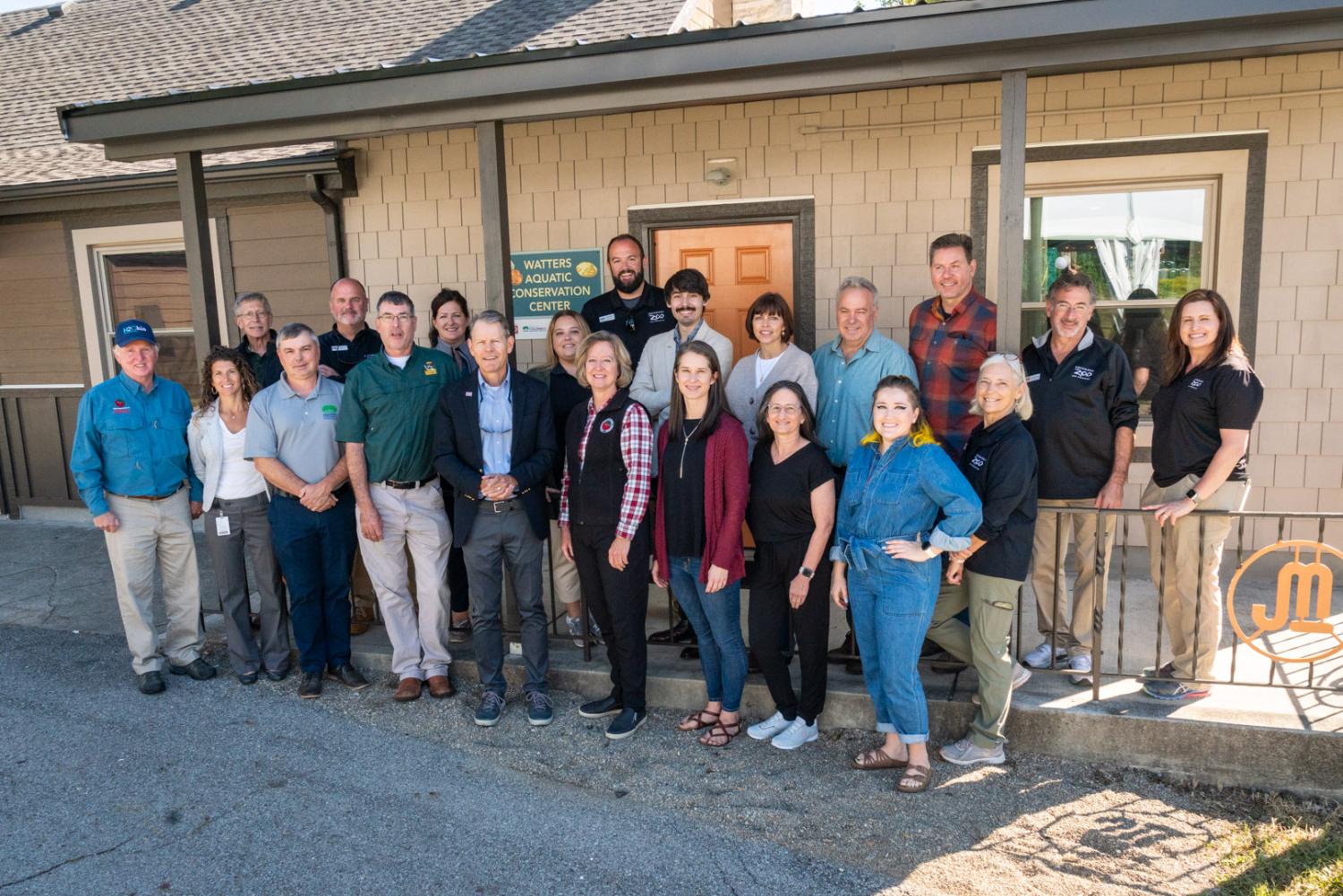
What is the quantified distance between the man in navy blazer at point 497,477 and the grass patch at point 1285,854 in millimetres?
2663

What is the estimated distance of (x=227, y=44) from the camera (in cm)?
852

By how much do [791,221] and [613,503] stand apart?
3.14 meters

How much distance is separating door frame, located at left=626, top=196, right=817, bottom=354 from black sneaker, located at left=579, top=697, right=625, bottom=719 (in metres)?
2.93

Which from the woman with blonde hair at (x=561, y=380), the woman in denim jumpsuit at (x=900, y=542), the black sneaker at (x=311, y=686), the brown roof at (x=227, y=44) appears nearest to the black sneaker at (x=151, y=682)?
the black sneaker at (x=311, y=686)

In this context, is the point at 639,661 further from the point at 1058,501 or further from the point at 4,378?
the point at 4,378

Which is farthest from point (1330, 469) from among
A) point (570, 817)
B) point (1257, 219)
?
point (570, 817)

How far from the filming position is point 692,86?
13.9 feet

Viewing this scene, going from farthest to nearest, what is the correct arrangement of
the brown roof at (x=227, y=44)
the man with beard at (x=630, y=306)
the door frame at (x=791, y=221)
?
the brown roof at (x=227, y=44)
the door frame at (x=791, y=221)
the man with beard at (x=630, y=306)

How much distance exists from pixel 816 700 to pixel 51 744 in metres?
3.39

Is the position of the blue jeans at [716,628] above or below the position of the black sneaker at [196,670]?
above

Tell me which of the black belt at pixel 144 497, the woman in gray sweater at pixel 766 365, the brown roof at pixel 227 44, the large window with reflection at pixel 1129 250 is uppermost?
the brown roof at pixel 227 44

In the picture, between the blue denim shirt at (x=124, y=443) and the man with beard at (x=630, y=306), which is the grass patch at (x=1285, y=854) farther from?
the blue denim shirt at (x=124, y=443)

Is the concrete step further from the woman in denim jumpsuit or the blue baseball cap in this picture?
the blue baseball cap

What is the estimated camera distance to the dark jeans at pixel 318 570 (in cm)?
434
